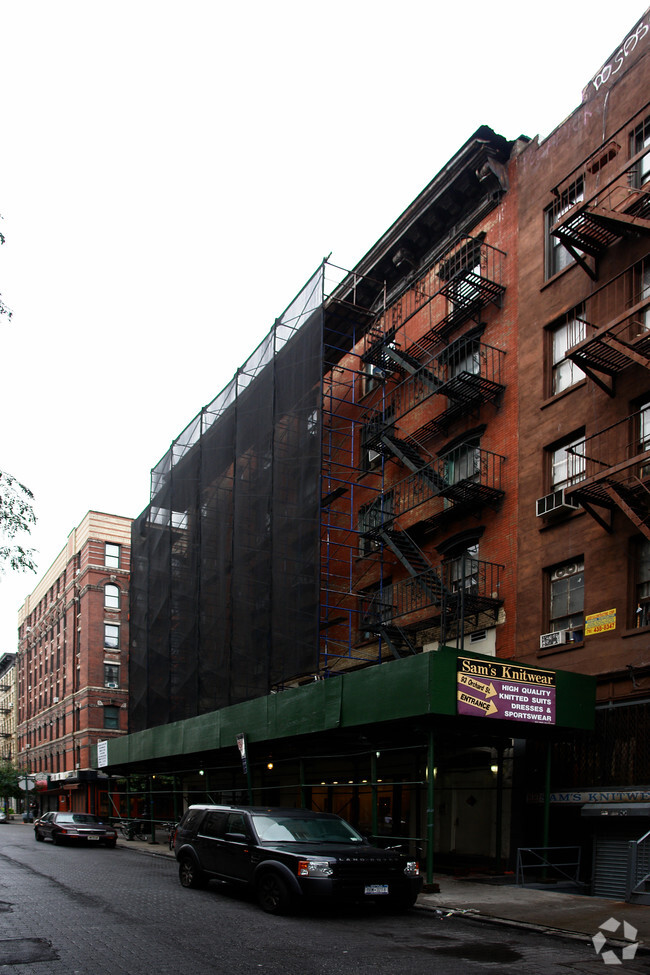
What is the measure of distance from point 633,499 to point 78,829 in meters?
21.6

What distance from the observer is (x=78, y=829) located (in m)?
29.0

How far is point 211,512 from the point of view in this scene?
33125 millimetres

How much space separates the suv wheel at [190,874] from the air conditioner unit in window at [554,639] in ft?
29.5

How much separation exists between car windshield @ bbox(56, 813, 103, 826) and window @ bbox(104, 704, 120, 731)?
27321 mm

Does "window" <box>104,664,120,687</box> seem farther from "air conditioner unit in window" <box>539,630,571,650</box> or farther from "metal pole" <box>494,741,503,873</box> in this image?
"air conditioner unit in window" <box>539,630,571,650</box>

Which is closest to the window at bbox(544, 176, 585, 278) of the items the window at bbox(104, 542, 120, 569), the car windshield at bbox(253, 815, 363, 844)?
the car windshield at bbox(253, 815, 363, 844)

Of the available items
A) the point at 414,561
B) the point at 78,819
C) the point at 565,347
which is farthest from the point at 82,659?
the point at 565,347

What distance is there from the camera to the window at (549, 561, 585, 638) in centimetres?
1914

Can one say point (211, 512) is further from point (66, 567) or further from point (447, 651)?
point (66, 567)

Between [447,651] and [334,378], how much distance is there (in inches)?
684

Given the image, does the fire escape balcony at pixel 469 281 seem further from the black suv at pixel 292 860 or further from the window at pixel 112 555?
the window at pixel 112 555

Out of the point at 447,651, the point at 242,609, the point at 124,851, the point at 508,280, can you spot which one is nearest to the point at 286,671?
the point at 242,609

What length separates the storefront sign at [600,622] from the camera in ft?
58.8

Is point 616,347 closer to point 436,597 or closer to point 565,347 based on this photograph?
point 565,347
